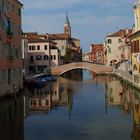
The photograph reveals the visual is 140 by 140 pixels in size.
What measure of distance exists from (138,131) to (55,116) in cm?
780

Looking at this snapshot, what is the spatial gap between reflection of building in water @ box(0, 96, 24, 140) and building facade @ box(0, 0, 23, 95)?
2.62 meters

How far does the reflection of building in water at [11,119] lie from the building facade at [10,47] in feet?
8.60

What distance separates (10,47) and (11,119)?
14956 millimetres

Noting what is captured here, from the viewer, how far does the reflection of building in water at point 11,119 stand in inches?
808

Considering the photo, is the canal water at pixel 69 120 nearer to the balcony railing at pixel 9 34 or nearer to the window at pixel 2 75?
the window at pixel 2 75

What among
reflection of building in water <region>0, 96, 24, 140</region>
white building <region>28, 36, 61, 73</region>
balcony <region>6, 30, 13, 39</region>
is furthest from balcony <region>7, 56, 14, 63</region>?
white building <region>28, 36, 61, 73</region>

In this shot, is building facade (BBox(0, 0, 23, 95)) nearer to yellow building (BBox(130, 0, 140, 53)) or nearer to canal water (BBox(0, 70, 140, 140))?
canal water (BBox(0, 70, 140, 140))

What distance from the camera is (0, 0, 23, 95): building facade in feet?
116

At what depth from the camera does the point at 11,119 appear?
25344mm

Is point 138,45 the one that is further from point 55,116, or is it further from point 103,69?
point 103,69

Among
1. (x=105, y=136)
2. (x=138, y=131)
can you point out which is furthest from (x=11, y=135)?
(x=138, y=131)

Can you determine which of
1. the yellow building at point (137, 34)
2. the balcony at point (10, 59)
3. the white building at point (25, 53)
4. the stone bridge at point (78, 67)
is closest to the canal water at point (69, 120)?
the balcony at point (10, 59)

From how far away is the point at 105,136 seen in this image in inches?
770

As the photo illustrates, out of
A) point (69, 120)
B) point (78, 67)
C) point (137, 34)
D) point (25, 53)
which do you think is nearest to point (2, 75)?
point (69, 120)
